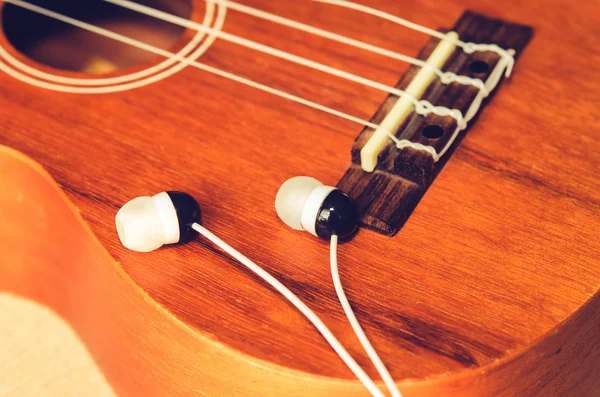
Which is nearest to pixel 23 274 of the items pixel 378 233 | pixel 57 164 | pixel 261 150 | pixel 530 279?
pixel 57 164

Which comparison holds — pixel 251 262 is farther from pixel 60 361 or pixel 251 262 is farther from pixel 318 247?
pixel 60 361

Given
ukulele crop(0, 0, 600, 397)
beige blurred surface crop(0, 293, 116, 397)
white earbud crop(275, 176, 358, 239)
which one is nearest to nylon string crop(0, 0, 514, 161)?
ukulele crop(0, 0, 600, 397)

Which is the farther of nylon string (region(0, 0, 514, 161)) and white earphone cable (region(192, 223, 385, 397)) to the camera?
nylon string (region(0, 0, 514, 161))

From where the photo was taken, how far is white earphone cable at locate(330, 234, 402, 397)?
1.81ft

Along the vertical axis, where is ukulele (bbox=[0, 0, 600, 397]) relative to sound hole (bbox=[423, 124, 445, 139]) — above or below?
below

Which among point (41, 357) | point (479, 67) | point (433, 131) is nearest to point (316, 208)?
point (433, 131)

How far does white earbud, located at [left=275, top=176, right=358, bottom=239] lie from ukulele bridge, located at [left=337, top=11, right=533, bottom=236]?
0.15 feet

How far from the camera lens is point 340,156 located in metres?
0.75

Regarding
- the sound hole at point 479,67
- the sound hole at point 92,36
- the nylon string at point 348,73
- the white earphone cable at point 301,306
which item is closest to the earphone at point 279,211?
the white earphone cable at point 301,306

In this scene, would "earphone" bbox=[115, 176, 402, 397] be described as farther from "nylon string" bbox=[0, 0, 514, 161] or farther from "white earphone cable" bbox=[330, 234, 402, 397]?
"nylon string" bbox=[0, 0, 514, 161]

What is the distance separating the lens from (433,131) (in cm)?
74

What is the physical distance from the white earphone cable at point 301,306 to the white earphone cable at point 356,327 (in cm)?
1

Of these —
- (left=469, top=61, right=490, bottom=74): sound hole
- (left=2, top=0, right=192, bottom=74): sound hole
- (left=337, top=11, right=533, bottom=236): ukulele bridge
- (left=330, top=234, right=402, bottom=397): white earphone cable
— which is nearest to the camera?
(left=330, top=234, right=402, bottom=397): white earphone cable

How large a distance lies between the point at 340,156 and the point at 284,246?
13 centimetres
